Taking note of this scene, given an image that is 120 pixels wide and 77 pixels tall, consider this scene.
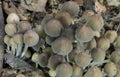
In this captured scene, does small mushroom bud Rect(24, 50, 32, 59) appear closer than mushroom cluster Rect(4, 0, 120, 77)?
No

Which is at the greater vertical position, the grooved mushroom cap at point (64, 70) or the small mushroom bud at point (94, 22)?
the small mushroom bud at point (94, 22)

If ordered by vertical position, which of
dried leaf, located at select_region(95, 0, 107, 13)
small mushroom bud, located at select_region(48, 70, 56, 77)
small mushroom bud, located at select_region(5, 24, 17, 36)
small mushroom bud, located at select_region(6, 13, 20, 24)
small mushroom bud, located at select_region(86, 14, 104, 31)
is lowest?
Answer: small mushroom bud, located at select_region(48, 70, 56, 77)

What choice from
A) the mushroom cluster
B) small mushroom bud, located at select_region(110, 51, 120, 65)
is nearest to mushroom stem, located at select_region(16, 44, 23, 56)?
the mushroom cluster

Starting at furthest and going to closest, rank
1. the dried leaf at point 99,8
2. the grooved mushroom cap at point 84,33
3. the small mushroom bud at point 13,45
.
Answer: the dried leaf at point 99,8 → the small mushroom bud at point 13,45 → the grooved mushroom cap at point 84,33

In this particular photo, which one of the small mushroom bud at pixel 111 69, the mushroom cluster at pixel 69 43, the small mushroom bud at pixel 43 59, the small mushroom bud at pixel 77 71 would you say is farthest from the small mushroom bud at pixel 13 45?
the small mushroom bud at pixel 111 69

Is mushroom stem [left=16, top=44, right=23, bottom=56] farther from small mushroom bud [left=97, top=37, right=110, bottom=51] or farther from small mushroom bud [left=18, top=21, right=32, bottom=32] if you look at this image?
small mushroom bud [left=97, top=37, right=110, bottom=51]

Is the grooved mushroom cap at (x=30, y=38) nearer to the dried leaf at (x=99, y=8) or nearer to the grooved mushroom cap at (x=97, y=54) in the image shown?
the grooved mushroom cap at (x=97, y=54)

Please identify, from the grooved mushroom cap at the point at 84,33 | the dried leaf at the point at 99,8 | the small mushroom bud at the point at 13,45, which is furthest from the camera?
the dried leaf at the point at 99,8

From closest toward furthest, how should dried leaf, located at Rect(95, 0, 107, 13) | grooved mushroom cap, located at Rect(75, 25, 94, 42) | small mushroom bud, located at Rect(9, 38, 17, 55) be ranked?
1. grooved mushroom cap, located at Rect(75, 25, 94, 42)
2. small mushroom bud, located at Rect(9, 38, 17, 55)
3. dried leaf, located at Rect(95, 0, 107, 13)

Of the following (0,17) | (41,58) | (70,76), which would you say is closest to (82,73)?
(70,76)
